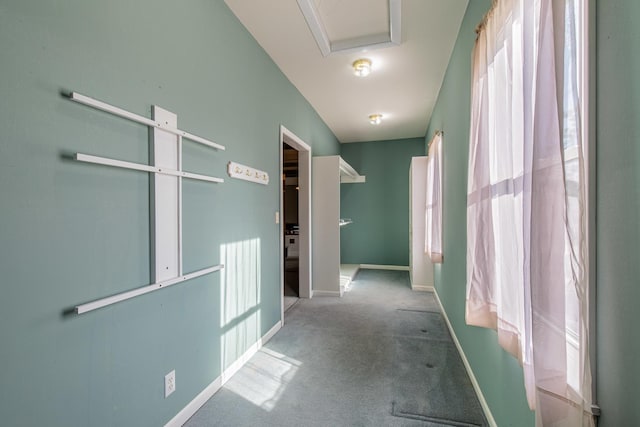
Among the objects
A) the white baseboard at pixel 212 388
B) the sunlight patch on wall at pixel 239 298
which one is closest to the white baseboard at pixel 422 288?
the white baseboard at pixel 212 388

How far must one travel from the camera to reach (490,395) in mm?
1618

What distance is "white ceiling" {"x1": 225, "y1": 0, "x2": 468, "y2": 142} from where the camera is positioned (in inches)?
84.8

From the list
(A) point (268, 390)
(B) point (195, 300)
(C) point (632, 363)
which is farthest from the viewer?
(A) point (268, 390)

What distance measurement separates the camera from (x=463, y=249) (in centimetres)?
224

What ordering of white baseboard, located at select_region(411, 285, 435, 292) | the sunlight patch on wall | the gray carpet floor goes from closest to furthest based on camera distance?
the gray carpet floor < the sunlight patch on wall < white baseboard, located at select_region(411, 285, 435, 292)

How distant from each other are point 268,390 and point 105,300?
1269mm

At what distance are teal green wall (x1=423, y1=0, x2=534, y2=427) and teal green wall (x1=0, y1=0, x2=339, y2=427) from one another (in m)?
1.70

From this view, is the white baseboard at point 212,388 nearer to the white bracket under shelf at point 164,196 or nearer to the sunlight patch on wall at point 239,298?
the sunlight patch on wall at point 239,298

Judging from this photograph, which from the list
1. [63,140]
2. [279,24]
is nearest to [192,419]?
[63,140]

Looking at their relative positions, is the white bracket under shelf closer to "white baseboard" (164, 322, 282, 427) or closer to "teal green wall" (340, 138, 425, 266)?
"white baseboard" (164, 322, 282, 427)

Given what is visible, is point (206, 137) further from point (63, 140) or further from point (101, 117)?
point (63, 140)

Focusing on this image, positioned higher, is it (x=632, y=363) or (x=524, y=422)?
(x=632, y=363)

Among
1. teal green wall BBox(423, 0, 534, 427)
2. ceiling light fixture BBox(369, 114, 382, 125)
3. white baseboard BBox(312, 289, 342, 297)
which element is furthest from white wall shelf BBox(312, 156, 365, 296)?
teal green wall BBox(423, 0, 534, 427)

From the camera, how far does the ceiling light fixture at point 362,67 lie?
2877 mm
